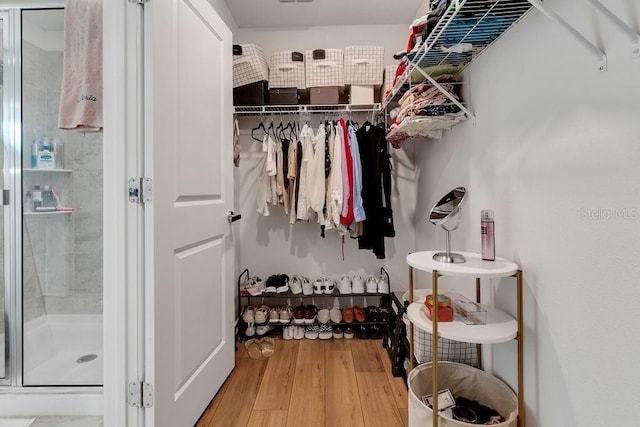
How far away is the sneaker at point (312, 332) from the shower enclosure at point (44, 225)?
50.5 inches

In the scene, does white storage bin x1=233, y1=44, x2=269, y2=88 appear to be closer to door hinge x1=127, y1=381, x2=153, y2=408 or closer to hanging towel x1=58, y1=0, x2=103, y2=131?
hanging towel x1=58, y1=0, x2=103, y2=131

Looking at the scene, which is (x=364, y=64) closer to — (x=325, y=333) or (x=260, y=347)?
(x=325, y=333)

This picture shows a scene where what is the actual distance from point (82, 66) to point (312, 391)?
6.34 ft

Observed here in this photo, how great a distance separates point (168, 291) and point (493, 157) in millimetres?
1455

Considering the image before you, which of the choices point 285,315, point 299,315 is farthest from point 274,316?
point 299,315

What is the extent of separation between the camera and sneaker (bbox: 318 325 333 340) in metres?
2.20

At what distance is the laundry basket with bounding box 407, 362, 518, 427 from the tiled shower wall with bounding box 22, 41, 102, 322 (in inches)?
87.0

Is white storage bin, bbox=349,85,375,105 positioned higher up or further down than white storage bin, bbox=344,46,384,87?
further down

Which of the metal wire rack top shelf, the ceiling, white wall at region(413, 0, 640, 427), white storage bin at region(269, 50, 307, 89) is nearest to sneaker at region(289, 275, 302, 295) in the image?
white wall at region(413, 0, 640, 427)

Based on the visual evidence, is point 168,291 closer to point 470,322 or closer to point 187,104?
point 187,104

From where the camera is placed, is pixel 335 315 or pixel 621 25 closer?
pixel 621 25

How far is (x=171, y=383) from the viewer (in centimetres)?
116

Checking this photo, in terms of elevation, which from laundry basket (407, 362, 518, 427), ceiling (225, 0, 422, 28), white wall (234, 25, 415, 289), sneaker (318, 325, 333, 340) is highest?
ceiling (225, 0, 422, 28)

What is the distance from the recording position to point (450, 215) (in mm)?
1110
